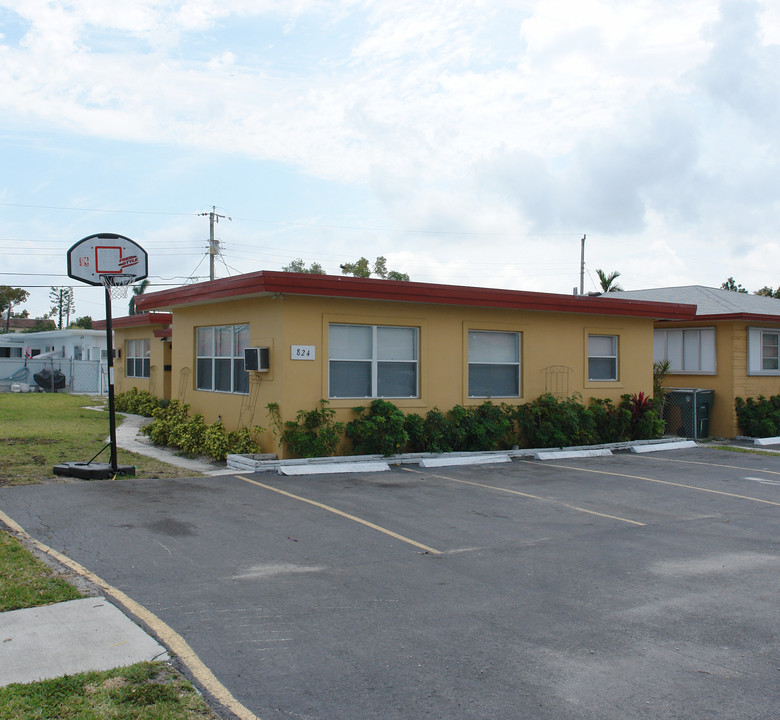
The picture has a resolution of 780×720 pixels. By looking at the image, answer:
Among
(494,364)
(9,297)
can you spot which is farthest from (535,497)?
(9,297)

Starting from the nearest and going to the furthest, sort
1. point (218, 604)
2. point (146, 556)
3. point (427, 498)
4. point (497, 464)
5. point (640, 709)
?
point (640, 709) → point (218, 604) → point (146, 556) → point (427, 498) → point (497, 464)

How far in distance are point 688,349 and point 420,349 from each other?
10.1 m

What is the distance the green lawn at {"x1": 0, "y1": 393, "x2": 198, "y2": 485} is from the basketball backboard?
313cm

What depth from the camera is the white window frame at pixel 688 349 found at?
20656mm

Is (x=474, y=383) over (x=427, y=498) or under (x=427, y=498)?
over

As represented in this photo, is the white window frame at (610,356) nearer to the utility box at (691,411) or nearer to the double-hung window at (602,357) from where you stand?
the double-hung window at (602,357)

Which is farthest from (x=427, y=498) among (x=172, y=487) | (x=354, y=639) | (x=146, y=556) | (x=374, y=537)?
(x=354, y=639)

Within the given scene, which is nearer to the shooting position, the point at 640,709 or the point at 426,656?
the point at 640,709

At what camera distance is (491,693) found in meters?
4.43

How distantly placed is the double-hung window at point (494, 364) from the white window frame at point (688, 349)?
7.32 metres

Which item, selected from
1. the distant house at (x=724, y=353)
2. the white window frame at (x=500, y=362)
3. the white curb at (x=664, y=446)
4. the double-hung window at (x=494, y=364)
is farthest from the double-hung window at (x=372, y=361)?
the distant house at (x=724, y=353)

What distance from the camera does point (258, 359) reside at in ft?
44.1

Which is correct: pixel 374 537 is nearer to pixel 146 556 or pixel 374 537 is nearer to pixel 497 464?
pixel 146 556

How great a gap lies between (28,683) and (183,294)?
11990mm
